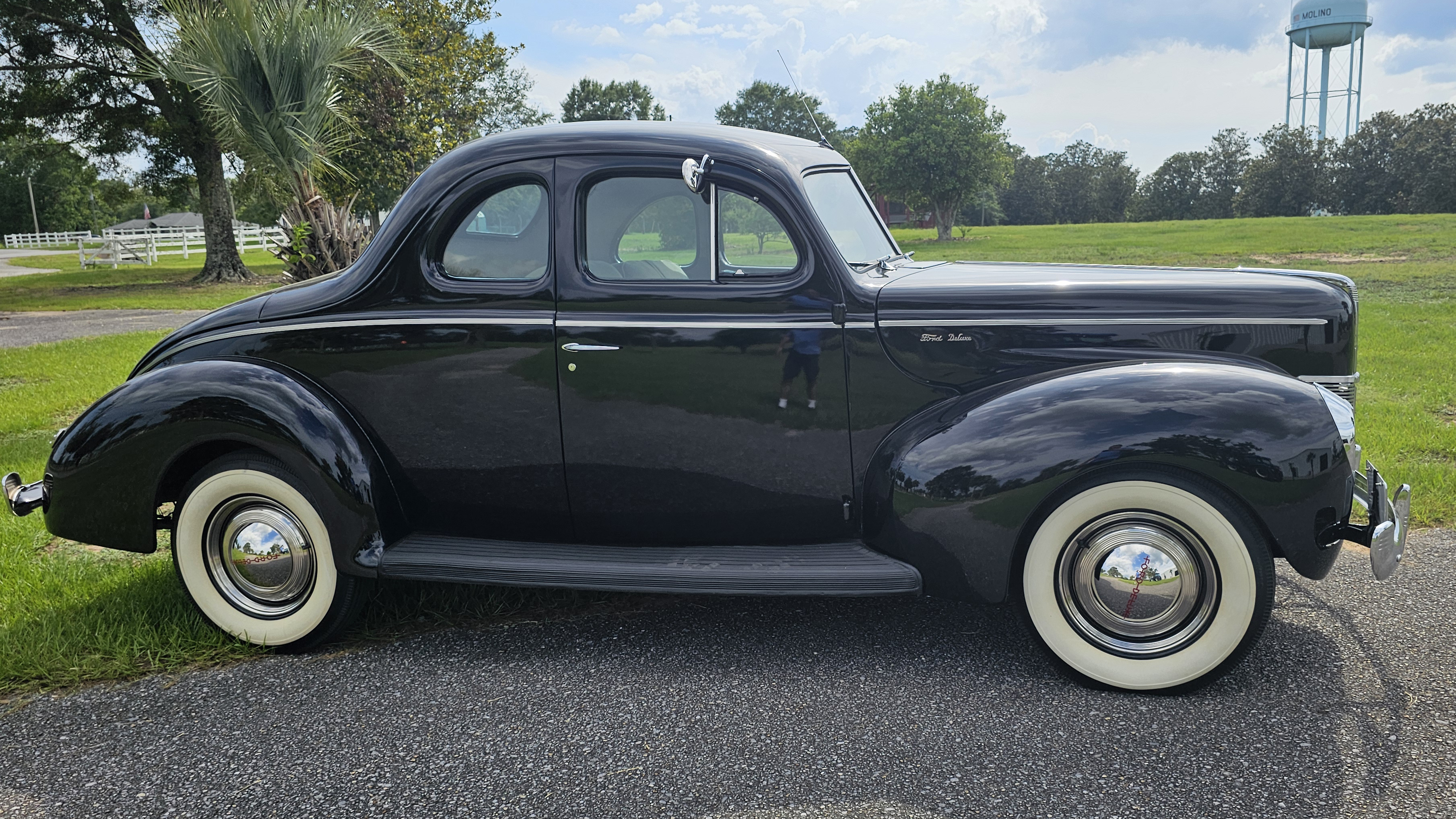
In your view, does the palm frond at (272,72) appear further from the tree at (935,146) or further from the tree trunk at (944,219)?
the tree trunk at (944,219)

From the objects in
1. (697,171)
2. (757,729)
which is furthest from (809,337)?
(757,729)

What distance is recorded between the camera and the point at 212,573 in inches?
146

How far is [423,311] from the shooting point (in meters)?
3.58

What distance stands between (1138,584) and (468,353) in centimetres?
249

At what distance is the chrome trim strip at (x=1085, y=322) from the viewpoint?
3.37m

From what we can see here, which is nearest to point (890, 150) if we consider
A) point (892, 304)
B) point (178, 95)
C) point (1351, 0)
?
point (178, 95)

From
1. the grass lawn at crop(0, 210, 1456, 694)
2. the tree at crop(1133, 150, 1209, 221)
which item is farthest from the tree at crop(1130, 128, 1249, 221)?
the grass lawn at crop(0, 210, 1456, 694)

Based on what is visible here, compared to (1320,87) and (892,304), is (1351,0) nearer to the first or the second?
(1320,87)

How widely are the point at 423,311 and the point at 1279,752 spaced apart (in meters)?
3.19

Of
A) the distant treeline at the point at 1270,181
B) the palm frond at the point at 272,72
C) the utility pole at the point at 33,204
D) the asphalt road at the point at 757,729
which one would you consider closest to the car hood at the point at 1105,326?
the asphalt road at the point at 757,729

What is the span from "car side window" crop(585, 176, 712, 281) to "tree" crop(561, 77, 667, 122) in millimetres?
72903

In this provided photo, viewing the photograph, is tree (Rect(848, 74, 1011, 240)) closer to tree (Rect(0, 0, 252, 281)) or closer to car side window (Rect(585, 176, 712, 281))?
tree (Rect(0, 0, 252, 281))

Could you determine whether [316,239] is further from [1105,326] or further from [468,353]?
[1105,326]

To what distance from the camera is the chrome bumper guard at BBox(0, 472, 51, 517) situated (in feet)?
12.3
